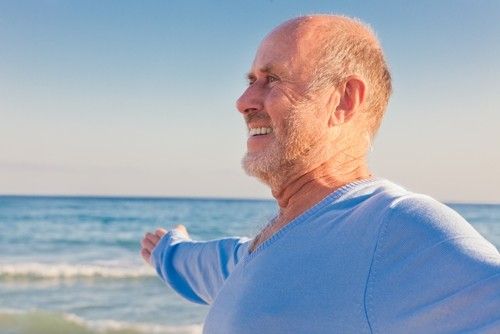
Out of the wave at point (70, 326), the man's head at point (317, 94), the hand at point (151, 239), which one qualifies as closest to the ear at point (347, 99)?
the man's head at point (317, 94)

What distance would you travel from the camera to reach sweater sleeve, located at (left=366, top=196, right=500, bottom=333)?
108cm

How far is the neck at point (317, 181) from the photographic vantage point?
160 cm

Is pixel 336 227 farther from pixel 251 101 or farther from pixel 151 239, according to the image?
pixel 151 239

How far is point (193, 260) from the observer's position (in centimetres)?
225

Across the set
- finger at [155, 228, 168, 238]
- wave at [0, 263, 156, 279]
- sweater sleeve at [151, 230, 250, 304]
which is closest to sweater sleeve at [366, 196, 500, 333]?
sweater sleeve at [151, 230, 250, 304]

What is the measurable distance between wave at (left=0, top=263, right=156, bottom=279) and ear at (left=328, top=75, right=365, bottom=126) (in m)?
9.57

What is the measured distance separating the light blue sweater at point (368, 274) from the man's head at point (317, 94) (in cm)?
15

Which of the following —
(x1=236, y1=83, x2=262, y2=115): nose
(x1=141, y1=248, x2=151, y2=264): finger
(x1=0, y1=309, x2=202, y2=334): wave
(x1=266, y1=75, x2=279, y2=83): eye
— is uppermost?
(x1=266, y1=75, x2=279, y2=83): eye

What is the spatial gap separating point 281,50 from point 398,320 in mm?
738

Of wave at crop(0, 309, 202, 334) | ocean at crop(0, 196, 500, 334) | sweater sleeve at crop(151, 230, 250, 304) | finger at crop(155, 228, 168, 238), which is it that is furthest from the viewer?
ocean at crop(0, 196, 500, 334)

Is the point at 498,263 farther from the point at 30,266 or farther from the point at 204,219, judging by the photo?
the point at 204,219

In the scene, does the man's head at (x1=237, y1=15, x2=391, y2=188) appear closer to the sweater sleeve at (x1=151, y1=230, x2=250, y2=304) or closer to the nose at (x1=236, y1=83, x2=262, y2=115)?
the nose at (x1=236, y1=83, x2=262, y2=115)

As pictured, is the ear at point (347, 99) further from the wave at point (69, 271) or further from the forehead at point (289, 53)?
the wave at point (69, 271)

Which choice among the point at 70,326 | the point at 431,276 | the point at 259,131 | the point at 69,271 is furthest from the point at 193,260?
the point at 69,271
